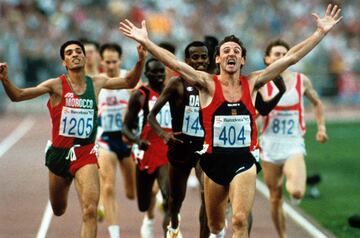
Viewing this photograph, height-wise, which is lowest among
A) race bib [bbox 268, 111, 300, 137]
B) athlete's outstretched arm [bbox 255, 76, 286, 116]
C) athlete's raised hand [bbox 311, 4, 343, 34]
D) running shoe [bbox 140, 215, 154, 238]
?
running shoe [bbox 140, 215, 154, 238]

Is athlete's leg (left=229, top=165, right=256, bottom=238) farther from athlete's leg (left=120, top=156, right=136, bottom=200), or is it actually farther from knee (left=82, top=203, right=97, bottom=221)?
athlete's leg (left=120, top=156, right=136, bottom=200)

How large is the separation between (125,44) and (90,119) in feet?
77.2

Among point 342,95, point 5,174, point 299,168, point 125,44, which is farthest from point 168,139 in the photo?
point 342,95

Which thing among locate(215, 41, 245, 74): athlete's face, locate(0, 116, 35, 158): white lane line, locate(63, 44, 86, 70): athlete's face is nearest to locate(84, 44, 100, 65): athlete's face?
locate(63, 44, 86, 70): athlete's face

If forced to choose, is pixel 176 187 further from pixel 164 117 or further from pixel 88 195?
pixel 88 195

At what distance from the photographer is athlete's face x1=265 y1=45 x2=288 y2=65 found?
13.7 meters

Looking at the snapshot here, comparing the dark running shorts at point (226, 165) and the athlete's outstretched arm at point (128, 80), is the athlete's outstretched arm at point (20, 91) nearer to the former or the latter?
the athlete's outstretched arm at point (128, 80)

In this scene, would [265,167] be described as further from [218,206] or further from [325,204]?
[325,204]

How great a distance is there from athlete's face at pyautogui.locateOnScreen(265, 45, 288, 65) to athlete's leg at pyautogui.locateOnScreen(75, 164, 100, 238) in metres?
3.20

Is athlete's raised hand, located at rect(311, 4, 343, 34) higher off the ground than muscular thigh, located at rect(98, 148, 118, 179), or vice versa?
athlete's raised hand, located at rect(311, 4, 343, 34)

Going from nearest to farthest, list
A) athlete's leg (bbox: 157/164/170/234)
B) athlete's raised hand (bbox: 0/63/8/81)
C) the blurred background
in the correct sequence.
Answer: athlete's raised hand (bbox: 0/63/8/81)
athlete's leg (bbox: 157/164/170/234)
the blurred background

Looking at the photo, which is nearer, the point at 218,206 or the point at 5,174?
the point at 218,206

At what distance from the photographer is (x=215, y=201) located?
11.0m

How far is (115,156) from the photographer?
15.0 metres
